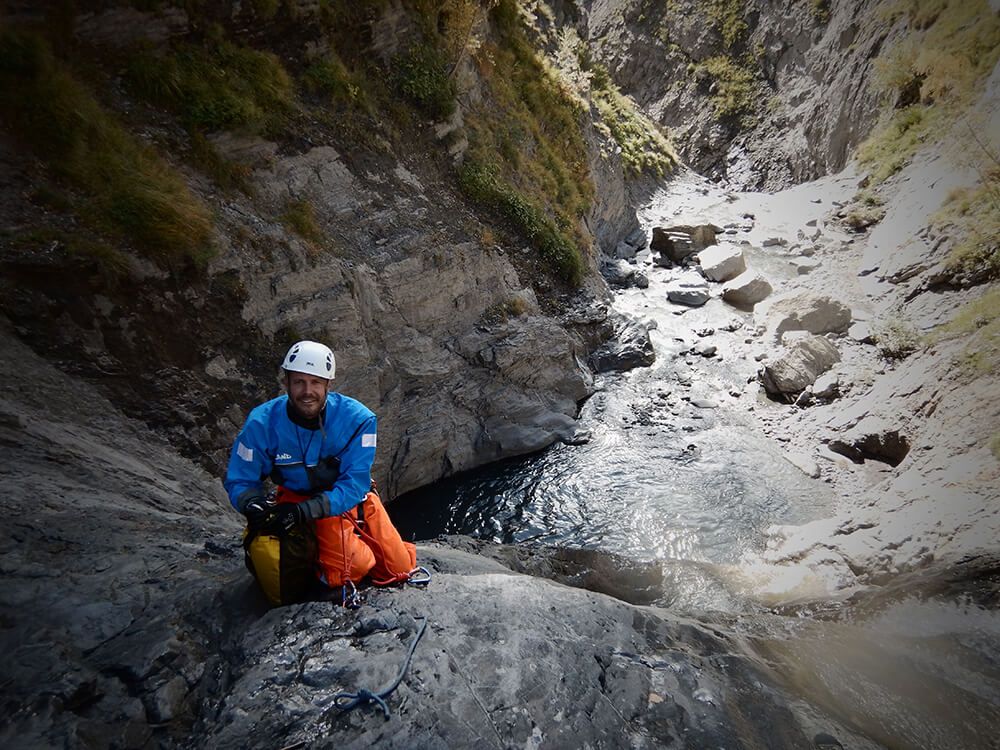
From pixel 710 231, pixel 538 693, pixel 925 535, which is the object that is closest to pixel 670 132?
pixel 710 231

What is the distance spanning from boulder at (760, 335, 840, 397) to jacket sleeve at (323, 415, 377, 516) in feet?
42.7

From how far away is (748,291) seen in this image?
18.6 m

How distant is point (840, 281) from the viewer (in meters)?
17.1

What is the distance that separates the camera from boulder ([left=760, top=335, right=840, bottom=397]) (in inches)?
543

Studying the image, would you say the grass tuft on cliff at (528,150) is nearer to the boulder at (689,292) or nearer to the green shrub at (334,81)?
the green shrub at (334,81)

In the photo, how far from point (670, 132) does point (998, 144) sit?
83.5 feet

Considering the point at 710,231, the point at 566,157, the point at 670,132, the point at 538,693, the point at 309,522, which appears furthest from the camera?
the point at 670,132

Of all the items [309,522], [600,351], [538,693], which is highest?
[600,351]

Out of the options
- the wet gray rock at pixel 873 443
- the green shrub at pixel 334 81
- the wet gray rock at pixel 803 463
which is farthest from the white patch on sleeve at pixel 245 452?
the wet gray rock at pixel 873 443

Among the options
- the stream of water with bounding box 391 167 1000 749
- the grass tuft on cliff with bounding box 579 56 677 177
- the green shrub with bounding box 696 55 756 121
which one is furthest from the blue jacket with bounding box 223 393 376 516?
the green shrub with bounding box 696 55 756 121

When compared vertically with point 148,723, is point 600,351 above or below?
above

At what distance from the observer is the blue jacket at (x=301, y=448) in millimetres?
4160

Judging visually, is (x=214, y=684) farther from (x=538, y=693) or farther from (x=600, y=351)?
(x=600, y=351)

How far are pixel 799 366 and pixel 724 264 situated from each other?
26.0 feet
